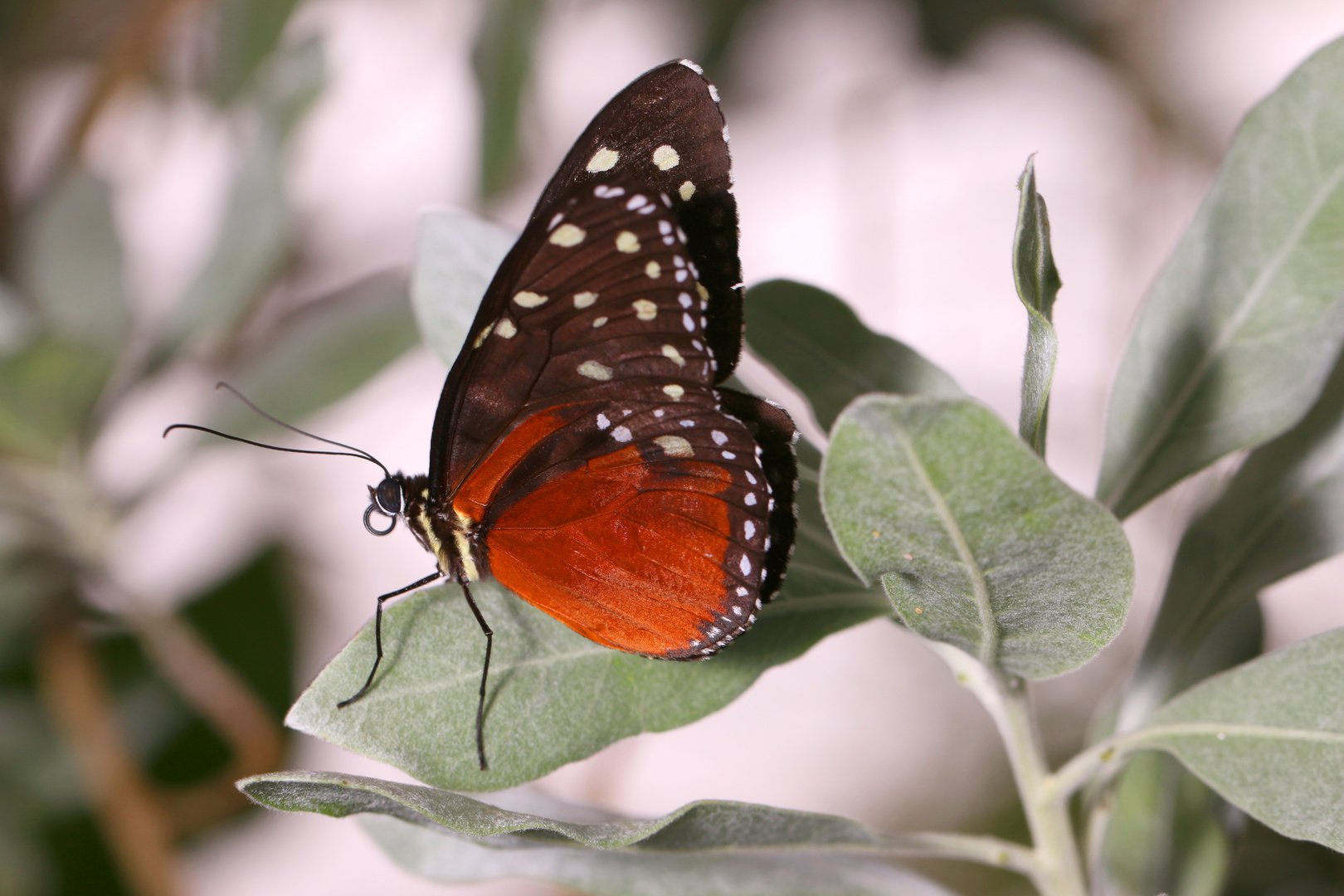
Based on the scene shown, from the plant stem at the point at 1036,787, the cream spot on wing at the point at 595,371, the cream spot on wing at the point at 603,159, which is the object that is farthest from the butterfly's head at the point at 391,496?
the plant stem at the point at 1036,787

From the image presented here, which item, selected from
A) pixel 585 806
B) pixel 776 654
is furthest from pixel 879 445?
pixel 585 806

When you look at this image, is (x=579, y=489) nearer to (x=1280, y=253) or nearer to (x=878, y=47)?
(x=1280, y=253)

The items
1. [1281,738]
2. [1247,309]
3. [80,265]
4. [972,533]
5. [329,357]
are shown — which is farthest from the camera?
[80,265]

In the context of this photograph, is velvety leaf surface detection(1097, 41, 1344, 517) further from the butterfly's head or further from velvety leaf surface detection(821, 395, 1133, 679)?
the butterfly's head

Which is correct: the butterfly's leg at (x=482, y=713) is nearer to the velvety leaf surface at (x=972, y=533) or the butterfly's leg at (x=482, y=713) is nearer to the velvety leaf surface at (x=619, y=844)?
the velvety leaf surface at (x=619, y=844)

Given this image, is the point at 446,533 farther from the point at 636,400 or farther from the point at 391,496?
the point at 636,400

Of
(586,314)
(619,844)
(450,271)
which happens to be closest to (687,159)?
(586,314)

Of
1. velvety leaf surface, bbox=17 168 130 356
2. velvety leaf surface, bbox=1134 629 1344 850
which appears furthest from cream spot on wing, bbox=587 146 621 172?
velvety leaf surface, bbox=17 168 130 356
